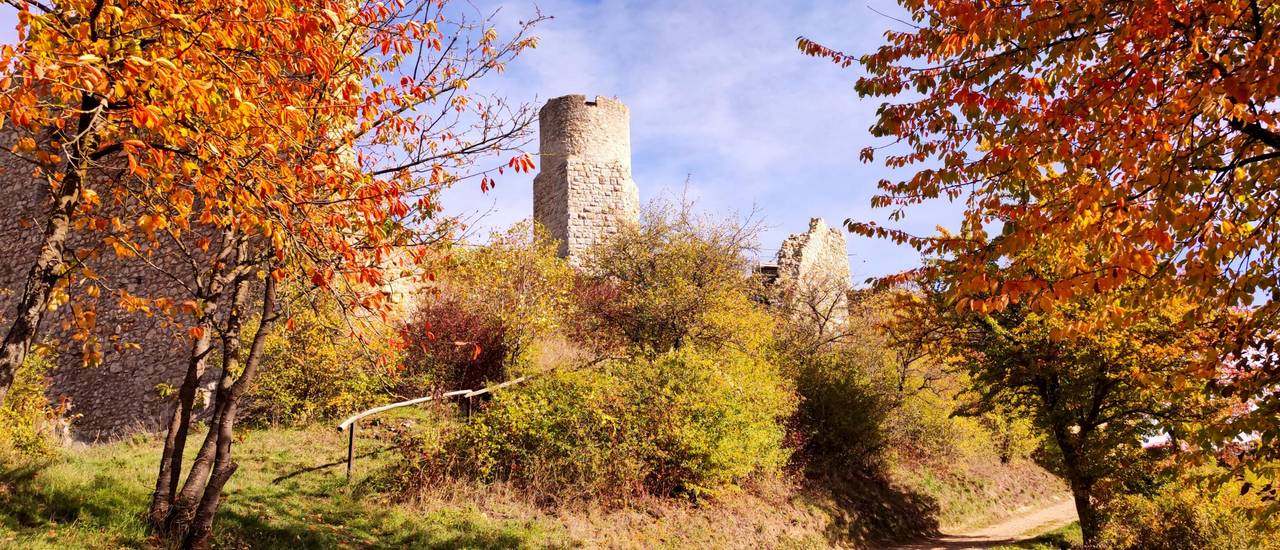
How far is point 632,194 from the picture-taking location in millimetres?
27359

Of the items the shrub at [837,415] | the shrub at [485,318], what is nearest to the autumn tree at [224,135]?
the shrub at [485,318]

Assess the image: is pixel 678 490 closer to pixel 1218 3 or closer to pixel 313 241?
pixel 313 241

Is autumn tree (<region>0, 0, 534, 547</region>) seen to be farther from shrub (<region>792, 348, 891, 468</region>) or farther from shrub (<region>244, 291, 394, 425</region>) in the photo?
shrub (<region>792, 348, 891, 468</region>)

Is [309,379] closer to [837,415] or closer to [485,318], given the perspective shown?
[485,318]

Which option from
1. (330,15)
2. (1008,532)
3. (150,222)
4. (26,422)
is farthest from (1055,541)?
(26,422)

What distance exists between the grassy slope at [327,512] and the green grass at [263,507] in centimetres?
2

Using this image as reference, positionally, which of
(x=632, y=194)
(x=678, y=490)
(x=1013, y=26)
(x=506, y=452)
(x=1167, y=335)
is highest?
(x=632, y=194)

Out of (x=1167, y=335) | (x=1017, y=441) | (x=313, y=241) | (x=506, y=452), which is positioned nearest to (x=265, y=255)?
(x=313, y=241)

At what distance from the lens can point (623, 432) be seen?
1185cm

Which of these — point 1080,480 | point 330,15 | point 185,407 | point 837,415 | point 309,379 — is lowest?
point 1080,480

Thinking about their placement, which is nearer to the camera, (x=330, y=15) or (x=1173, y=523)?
(x=330, y=15)

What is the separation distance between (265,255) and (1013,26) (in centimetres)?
718

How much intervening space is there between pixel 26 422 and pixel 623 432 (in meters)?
8.57

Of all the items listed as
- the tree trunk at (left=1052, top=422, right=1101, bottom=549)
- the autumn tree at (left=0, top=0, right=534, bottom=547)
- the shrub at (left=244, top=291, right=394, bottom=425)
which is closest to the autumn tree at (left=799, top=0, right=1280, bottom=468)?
the autumn tree at (left=0, top=0, right=534, bottom=547)
